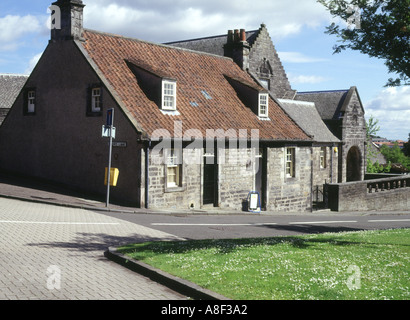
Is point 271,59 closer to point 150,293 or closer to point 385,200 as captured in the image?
point 385,200

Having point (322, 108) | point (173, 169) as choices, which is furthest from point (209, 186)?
point (322, 108)

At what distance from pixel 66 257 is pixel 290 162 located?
65.0 feet

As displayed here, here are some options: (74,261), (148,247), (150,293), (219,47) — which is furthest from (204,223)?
(219,47)

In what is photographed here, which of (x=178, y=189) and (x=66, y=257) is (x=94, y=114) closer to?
(x=178, y=189)

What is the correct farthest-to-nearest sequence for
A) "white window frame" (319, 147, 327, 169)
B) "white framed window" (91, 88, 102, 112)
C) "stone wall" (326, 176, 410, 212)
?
"white window frame" (319, 147, 327, 169), "stone wall" (326, 176, 410, 212), "white framed window" (91, 88, 102, 112)

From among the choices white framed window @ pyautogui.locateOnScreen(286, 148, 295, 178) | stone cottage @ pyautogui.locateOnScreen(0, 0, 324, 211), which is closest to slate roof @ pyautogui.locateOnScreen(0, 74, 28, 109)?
stone cottage @ pyautogui.locateOnScreen(0, 0, 324, 211)

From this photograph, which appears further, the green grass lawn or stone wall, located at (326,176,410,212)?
stone wall, located at (326,176,410,212)

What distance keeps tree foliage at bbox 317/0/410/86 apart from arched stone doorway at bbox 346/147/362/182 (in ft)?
98.1

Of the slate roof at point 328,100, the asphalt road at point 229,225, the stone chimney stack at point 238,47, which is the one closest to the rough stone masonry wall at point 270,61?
the slate roof at point 328,100

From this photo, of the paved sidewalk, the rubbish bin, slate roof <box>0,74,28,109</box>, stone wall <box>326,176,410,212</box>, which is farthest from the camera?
slate roof <box>0,74,28,109</box>

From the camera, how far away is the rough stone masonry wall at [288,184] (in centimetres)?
2655

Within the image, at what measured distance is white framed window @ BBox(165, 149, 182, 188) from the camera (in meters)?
21.2

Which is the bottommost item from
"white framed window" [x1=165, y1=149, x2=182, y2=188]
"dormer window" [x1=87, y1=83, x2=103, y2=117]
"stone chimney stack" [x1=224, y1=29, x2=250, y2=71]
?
"white framed window" [x1=165, y1=149, x2=182, y2=188]

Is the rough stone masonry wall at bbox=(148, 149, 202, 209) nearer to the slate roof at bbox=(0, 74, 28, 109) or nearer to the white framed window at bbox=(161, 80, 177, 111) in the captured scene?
the white framed window at bbox=(161, 80, 177, 111)
